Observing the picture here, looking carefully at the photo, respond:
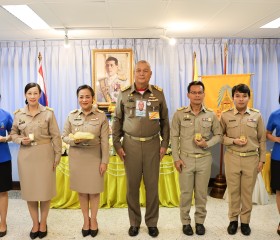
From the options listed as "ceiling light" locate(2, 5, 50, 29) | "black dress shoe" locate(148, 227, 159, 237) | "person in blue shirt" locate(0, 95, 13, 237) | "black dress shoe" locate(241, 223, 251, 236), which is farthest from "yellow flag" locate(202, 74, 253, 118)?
"person in blue shirt" locate(0, 95, 13, 237)

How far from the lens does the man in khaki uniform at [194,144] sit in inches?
110

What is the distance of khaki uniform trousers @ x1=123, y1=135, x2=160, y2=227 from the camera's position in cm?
278

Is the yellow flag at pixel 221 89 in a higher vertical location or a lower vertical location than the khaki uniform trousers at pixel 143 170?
higher

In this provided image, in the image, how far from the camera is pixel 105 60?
15.5ft

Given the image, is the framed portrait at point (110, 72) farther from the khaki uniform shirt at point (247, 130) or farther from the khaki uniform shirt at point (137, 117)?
the khaki uniform shirt at point (247, 130)

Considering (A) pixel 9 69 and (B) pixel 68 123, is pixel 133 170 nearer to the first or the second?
(B) pixel 68 123

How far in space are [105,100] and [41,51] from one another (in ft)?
4.35

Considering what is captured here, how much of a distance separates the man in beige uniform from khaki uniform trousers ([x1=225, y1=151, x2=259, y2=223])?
67cm

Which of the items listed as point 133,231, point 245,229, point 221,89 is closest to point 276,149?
point 245,229

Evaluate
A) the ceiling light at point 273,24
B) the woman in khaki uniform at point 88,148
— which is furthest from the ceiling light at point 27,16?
the ceiling light at point 273,24

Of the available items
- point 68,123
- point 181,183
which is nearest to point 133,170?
point 181,183

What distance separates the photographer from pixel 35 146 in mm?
2701

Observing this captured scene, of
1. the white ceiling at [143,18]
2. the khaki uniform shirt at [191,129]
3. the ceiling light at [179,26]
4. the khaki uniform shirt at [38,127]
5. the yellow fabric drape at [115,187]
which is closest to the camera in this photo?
the khaki uniform shirt at [38,127]

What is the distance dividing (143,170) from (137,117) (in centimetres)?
52
